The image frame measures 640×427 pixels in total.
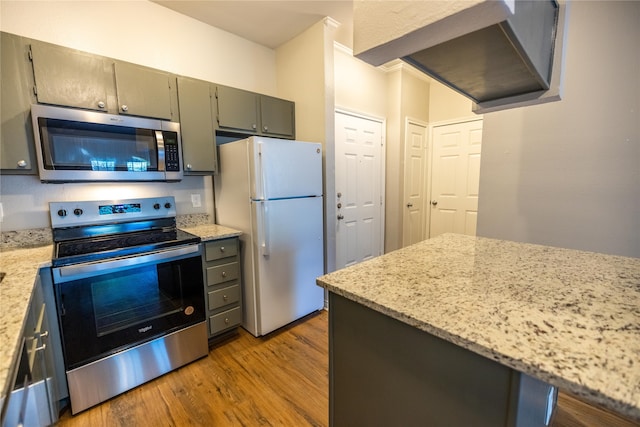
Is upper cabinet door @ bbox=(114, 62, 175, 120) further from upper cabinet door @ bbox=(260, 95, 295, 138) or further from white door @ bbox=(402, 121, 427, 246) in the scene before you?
white door @ bbox=(402, 121, 427, 246)

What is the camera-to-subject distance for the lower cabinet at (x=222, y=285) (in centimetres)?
207

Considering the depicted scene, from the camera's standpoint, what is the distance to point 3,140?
1.52 meters

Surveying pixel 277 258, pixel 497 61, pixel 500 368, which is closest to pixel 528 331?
pixel 500 368

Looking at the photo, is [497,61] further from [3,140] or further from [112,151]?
[3,140]

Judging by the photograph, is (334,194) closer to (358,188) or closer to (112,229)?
(358,188)

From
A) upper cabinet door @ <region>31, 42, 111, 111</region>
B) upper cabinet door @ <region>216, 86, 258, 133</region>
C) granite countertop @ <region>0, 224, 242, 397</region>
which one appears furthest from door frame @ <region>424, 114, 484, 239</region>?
upper cabinet door @ <region>31, 42, 111, 111</region>

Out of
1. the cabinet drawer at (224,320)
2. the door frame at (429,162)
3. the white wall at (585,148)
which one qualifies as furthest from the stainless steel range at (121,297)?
the door frame at (429,162)

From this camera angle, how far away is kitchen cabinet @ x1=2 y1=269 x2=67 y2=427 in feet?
2.97

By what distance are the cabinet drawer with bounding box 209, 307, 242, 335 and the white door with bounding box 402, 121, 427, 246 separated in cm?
244

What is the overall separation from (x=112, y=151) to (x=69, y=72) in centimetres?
48

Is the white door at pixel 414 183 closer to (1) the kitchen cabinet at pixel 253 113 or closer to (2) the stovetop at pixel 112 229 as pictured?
(1) the kitchen cabinet at pixel 253 113

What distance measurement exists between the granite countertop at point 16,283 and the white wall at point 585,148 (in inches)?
88.1

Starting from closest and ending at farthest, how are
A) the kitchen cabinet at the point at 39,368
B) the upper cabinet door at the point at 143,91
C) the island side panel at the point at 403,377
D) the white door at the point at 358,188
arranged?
the island side panel at the point at 403,377 → the kitchen cabinet at the point at 39,368 → the upper cabinet door at the point at 143,91 → the white door at the point at 358,188

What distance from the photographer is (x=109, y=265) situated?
1548 mm
